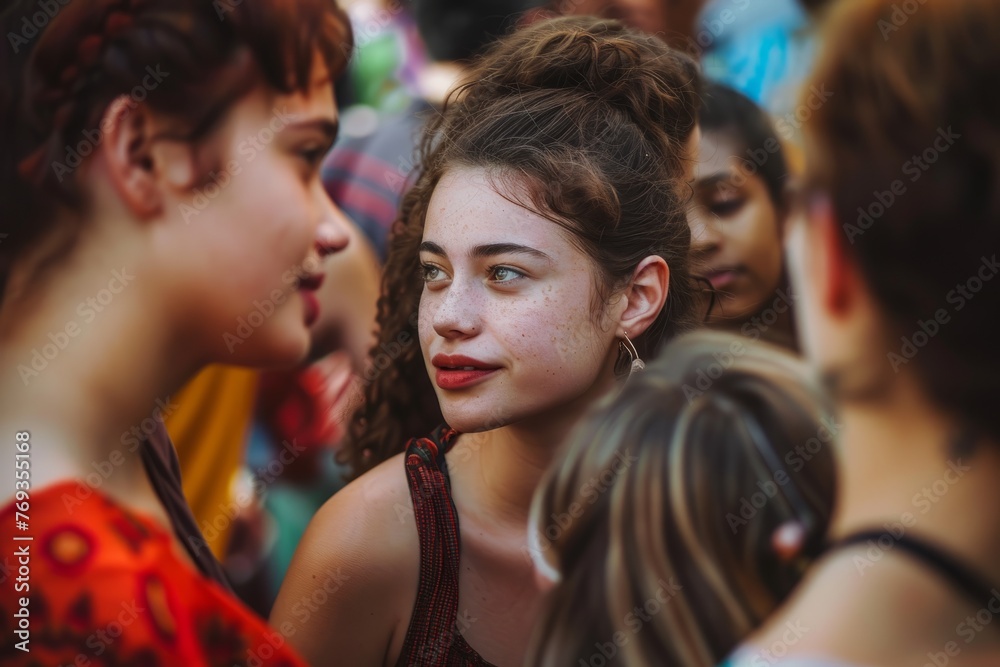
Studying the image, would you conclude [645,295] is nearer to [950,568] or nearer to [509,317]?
[509,317]

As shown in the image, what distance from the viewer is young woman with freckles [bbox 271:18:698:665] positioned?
5.40ft

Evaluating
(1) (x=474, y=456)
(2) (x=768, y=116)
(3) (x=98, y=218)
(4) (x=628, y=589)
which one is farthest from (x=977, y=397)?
(3) (x=98, y=218)

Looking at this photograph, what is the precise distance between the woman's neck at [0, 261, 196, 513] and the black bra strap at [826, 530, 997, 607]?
1.36 meters

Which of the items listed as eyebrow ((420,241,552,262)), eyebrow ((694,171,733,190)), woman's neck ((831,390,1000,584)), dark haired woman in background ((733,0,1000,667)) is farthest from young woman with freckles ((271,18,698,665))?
woman's neck ((831,390,1000,584))

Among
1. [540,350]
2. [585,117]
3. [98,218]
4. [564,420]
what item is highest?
[585,117]

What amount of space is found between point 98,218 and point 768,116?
135 centimetres

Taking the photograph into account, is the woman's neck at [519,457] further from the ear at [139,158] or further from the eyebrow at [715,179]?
the ear at [139,158]

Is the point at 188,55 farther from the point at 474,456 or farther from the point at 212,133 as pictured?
the point at 474,456

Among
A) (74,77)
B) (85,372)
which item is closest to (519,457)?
(85,372)

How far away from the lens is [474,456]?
1881 millimetres

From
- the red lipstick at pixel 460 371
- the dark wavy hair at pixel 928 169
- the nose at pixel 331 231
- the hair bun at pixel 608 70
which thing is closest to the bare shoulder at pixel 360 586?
the red lipstick at pixel 460 371

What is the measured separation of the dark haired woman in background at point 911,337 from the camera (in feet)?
4.63

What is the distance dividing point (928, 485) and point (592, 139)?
81 centimetres

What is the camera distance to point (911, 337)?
1.49 m
